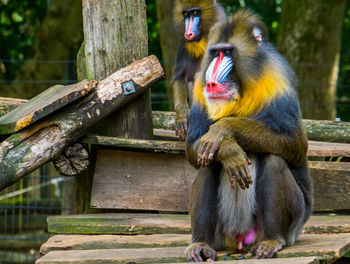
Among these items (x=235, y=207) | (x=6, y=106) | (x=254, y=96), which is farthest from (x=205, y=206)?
(x=6, y=106)

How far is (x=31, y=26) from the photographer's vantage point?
38.6ft

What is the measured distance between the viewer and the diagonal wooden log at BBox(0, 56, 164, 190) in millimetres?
4324

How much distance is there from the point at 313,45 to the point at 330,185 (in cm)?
416

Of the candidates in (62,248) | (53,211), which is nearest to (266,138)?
(62,248)

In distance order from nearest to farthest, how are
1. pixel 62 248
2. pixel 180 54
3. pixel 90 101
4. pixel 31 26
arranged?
1. pixel 62 248
2. pixel 90 101
3. pixel 180 54
4. pixel 31 26

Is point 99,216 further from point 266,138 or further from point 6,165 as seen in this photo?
point 266,138

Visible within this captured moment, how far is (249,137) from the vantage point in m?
3.57

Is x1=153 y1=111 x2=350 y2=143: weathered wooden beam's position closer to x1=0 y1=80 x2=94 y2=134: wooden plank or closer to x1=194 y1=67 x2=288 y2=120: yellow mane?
x1=0 y1=80 x2=94 y2=134: wooden plank

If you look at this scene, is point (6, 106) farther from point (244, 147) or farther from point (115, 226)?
point (244, 147)

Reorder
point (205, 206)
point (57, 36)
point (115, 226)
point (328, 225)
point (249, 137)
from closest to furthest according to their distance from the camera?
1. point (249, 137)
2. point (205, 206)
3. point (328, 225)
4. point (115, 226)
5. point (57, 36)

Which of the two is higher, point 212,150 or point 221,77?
point 221,77

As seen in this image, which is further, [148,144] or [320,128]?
[320,128]

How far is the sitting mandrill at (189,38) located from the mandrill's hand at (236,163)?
6.93 ft

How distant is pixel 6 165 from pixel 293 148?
74.1 inches
